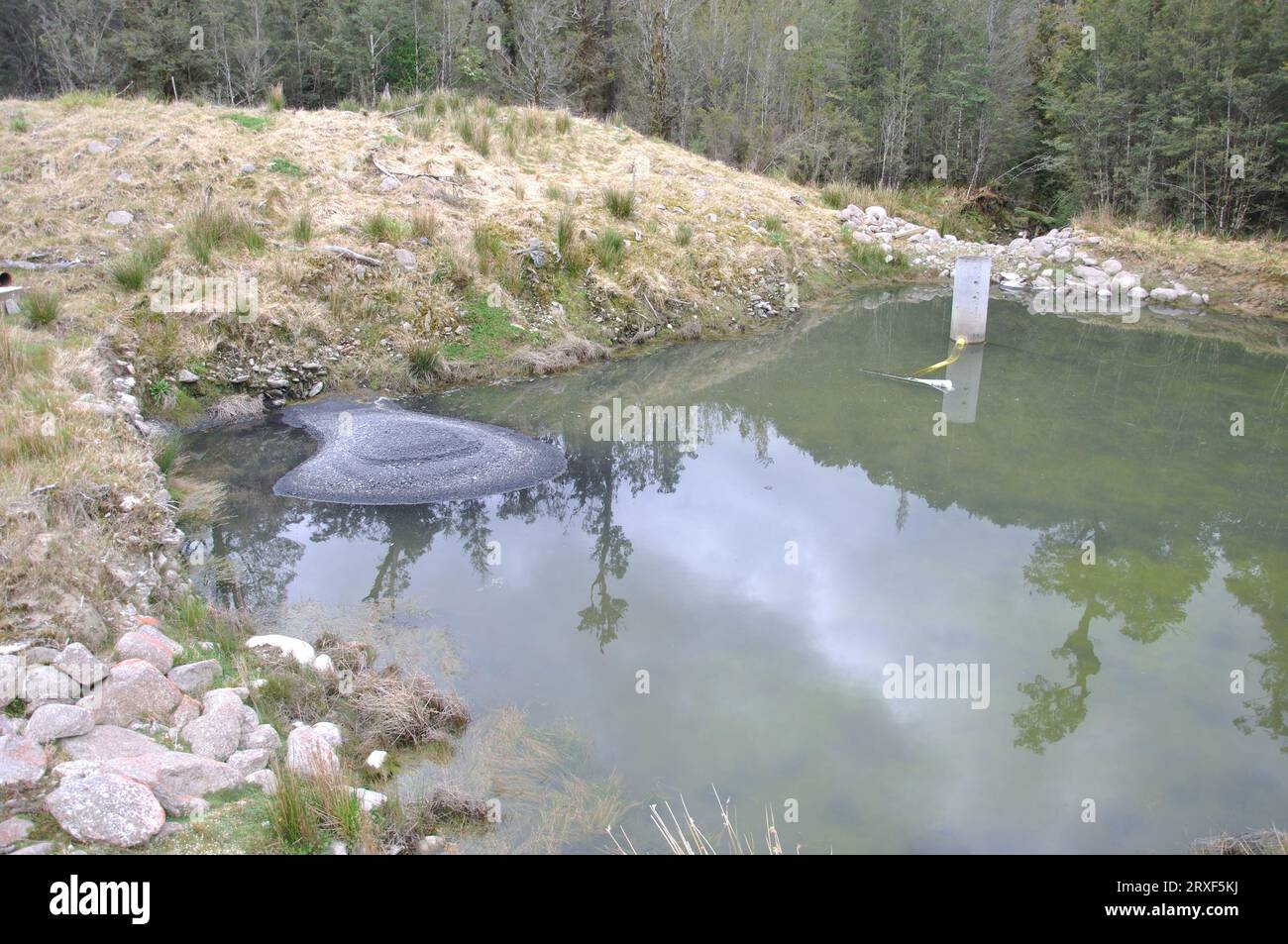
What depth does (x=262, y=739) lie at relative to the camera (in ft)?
12.5


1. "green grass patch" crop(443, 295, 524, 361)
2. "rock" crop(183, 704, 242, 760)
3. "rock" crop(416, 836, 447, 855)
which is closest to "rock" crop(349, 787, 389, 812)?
"rock" crop(416, 836, 447, 855)

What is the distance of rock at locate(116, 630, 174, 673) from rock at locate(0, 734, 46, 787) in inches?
32.1

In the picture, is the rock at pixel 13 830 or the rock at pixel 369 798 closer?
the rock at pixel 13 830

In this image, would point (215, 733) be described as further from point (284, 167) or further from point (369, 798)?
point (284, 167)

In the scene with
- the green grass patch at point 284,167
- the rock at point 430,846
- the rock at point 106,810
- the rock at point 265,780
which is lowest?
the rock at point 430,846

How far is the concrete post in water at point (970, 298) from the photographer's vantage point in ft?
36.6

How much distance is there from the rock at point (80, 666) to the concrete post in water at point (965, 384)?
25.5ft

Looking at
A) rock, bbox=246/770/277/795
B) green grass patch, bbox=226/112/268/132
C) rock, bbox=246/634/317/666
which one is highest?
green grass patch, bbox=226/112/268/132

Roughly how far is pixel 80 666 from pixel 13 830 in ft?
3.29

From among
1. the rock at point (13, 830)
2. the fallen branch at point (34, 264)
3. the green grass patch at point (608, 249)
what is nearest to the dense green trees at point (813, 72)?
the green grass patch at point (608, 249)

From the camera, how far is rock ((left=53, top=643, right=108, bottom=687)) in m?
3.67

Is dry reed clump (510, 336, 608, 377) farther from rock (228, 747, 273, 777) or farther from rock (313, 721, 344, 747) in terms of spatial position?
rock (228, 747, 273, 777)

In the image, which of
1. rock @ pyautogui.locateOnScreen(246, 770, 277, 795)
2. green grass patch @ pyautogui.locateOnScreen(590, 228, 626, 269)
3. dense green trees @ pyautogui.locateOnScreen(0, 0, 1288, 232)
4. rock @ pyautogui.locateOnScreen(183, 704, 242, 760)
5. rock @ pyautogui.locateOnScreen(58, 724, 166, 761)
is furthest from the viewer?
dense green trees @ pyautogui.locateOnScreen(0, 0, 1288, 232)

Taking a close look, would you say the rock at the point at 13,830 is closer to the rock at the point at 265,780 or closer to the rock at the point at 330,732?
the rock at the point at 265,780
